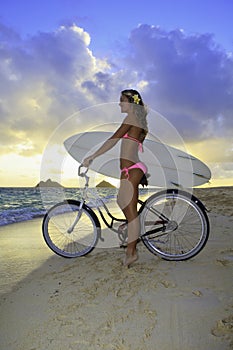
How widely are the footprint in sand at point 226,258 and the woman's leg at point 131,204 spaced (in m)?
0.93

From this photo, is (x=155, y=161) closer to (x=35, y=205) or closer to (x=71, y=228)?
(x=71, y=228)

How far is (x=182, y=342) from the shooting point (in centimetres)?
171

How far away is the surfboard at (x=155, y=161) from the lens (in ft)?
15.4

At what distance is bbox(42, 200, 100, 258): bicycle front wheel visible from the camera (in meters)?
3.47

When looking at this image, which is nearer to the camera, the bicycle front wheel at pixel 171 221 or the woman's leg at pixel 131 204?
the woman's leg at pixel 131 204

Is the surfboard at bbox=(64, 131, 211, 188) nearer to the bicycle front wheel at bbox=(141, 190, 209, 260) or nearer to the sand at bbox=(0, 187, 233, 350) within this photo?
the bicycle front wheel at bbox=(141, 190, 209, 260)

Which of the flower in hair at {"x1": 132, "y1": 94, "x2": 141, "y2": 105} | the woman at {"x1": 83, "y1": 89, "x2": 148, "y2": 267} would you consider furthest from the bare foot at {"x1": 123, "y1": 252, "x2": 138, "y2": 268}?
the flower in hair at {"x1": 132, "y1": 94, "x2": 141, "y2": 105}

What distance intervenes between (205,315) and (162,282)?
2.04ft

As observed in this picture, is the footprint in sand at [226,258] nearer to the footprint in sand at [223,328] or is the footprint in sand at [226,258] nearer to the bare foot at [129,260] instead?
the bare foot at [129,260]

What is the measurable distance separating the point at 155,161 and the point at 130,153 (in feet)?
6.69

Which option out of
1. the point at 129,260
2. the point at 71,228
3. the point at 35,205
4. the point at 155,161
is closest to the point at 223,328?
the point at 129,260

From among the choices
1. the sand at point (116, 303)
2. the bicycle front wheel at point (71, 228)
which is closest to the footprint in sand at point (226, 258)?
the sand at point (116, 303)

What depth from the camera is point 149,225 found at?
327 cm

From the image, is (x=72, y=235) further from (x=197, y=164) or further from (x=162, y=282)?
(x=197, y=164)
